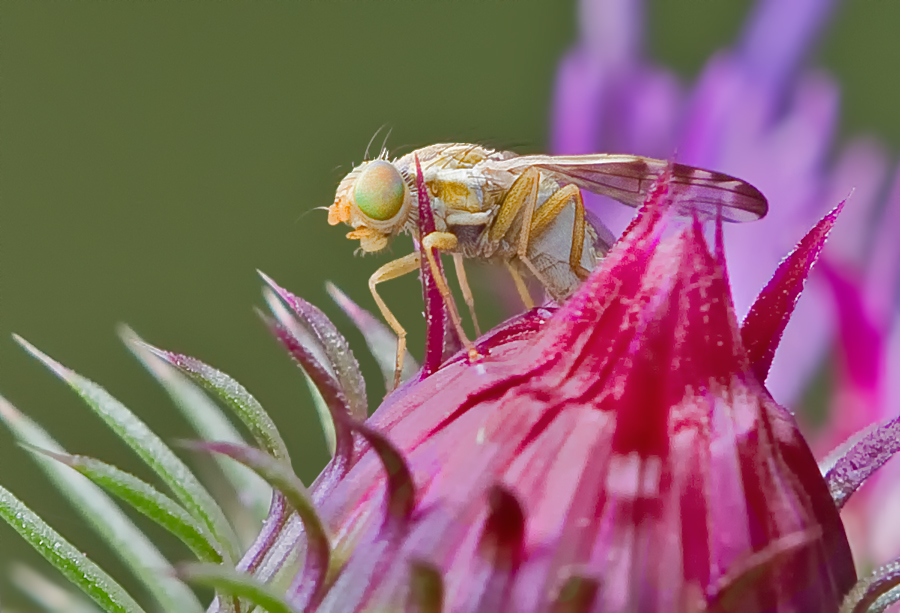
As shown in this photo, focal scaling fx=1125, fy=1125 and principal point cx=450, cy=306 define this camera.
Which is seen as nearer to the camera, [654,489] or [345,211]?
[654,489]

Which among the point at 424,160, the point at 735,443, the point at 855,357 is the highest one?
the point at 424,160

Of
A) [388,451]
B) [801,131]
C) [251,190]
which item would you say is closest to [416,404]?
[388,451]

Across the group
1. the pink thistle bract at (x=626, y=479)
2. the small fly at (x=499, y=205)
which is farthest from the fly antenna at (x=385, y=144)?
the pink thistle bract at (x=626, y=479)

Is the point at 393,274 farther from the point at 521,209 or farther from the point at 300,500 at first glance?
the point at 300,500

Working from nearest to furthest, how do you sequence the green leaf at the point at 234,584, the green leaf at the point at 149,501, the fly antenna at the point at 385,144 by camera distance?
the green leaf at the point at 234,584 < the green leaf at the point at 149,501 < the fly antenna at the point at 385,144

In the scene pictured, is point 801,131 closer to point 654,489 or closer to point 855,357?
point 855,357

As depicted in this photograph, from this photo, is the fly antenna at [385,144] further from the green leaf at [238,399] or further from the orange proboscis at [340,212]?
the green leaf at [238,399]

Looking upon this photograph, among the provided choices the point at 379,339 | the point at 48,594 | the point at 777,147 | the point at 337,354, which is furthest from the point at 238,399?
the point at 777,147

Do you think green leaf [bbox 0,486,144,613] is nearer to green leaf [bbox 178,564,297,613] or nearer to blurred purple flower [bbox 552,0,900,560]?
green leaf [bbox 178,564,297,613]
